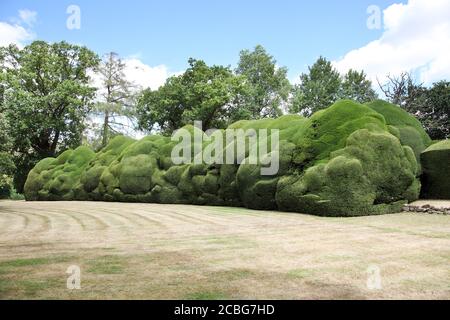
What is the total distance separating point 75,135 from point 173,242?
3624cm

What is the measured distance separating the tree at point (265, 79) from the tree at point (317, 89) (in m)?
2.04

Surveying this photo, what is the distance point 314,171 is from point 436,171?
6128 millimetres

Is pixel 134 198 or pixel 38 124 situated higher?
pixel 38 124

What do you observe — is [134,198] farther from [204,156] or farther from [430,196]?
[430,196]

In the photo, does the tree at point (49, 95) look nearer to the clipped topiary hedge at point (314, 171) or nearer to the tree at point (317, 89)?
the clipped topiary hedge at point (314, 171)

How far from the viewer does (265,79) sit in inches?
1986

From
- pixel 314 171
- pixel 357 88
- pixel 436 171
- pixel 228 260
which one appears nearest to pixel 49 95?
pixel 314 171

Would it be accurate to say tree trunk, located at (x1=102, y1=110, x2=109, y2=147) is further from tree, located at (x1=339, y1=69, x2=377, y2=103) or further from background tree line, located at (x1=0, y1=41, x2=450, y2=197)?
tree, located at (x1=339, y1=69, x2=377, y2=103)

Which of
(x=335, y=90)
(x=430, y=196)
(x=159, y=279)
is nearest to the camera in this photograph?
(x=159, y=279)

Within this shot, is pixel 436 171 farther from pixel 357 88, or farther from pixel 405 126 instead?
pixel 357 88

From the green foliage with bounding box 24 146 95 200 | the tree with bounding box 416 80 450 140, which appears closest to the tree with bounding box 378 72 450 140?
the tree with bounding box 416 80 450 140

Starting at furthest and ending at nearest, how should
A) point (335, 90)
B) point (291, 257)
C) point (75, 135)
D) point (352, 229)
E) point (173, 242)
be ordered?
point (335, 90) → point (75, 135) → point (352, 229) → point (173, 242) → point (291, 257)

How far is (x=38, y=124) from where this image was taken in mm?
37750
